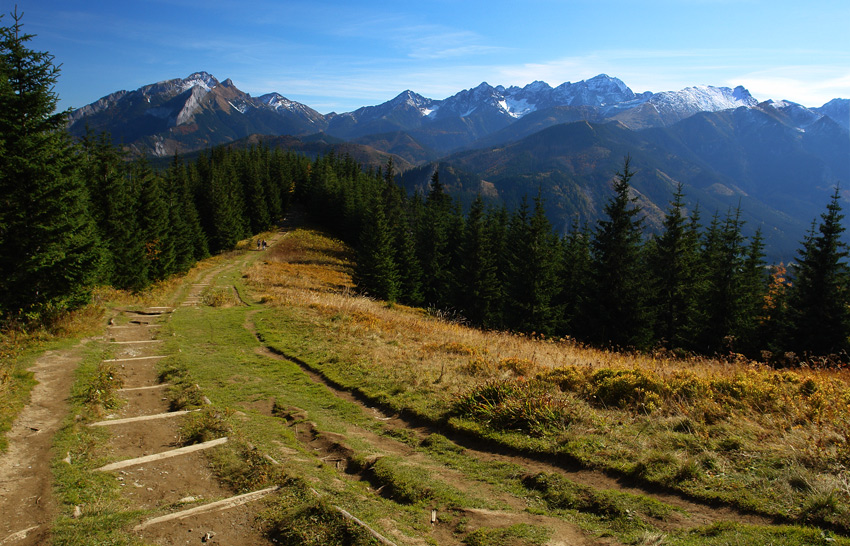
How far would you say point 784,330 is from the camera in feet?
88.8

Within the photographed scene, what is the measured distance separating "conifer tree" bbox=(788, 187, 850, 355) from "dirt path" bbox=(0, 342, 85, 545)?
33.3 m

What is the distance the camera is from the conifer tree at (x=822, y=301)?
2509 cm

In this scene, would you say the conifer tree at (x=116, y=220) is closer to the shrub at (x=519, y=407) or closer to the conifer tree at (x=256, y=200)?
the shrub at (x=519, y=407)

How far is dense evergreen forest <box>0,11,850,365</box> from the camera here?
14.7 meters

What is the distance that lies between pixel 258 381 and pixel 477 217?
1556 inches

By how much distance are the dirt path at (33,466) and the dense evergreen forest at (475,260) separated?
6.77 meters

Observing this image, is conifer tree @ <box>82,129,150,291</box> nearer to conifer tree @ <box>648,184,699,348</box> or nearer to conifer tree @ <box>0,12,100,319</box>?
conifer tree @ <box>0,12,100,319</box>

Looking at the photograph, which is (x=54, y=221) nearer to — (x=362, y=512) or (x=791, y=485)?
(x=362, y=512)

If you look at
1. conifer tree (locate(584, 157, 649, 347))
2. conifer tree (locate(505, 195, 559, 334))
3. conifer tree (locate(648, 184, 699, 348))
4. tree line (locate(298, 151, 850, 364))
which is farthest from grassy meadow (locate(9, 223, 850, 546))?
conifer tree (locate(648, 184, 699, 348))

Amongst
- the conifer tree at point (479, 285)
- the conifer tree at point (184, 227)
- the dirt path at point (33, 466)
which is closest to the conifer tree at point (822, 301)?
the conifer tree at point (479, 285)

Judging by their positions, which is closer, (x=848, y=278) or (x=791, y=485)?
(x=791, y=485)

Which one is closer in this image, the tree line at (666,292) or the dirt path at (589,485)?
the dirt path at (589,485)

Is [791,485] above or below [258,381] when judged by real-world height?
above

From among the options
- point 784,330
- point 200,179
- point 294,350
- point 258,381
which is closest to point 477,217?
point 784,330
